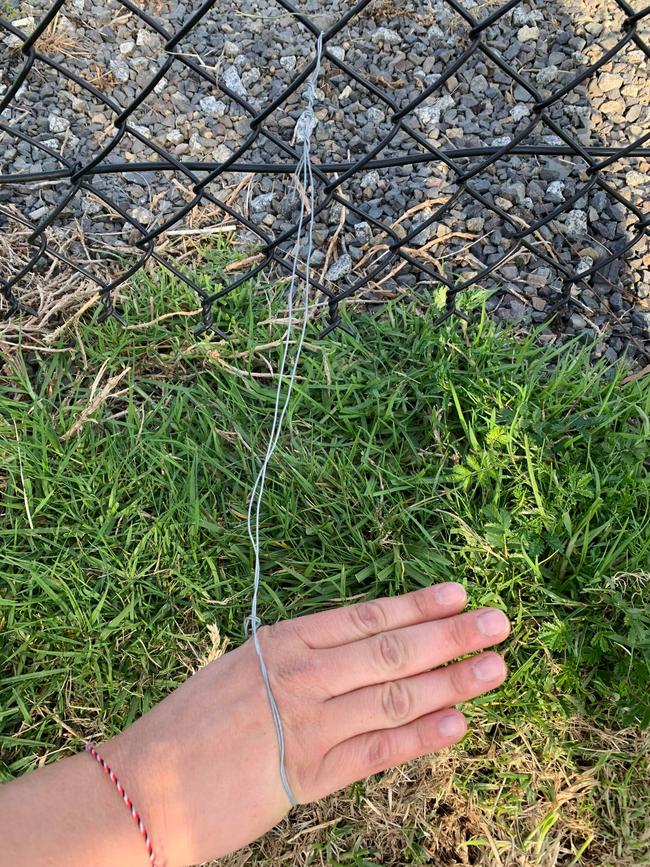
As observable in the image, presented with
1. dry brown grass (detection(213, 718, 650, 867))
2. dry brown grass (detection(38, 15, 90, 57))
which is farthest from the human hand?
dry brown grass (detection(38, 15, 90, 57))

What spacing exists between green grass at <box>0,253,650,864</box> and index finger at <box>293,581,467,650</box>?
163 mm

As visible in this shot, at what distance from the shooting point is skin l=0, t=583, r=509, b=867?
1.41m

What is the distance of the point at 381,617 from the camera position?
63.4 inches

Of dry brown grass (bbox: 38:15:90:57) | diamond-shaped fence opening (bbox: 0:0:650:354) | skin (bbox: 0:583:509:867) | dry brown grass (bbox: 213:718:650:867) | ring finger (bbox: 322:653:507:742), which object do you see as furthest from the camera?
dry brown grass (bbox: 38:15:90:57)

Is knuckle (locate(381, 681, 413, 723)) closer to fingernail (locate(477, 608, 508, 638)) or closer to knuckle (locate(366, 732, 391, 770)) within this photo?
knuckle (locate(366, 732, 391, 770))

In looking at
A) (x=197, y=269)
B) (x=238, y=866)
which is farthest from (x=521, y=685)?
(x=197, y=269)

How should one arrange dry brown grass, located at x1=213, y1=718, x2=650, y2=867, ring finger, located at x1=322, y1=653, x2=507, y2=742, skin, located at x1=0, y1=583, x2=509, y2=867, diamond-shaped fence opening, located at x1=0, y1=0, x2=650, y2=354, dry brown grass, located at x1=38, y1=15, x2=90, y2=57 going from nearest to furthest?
skin, located at x1=0, y1=583, x2=509, y2=867 → ring finger, located at x1=322, y1=653, x2=507, y2=742 → dry brown grass, located at x1=213, y1=718, x2=650, y2=867 → diamond-shaped fence opening, located at x1=0, y1=0, x2=650, y2=354 → dry brown grass, located at x1=38, y1=15, x2=90, y2=57

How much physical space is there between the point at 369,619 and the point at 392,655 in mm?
97

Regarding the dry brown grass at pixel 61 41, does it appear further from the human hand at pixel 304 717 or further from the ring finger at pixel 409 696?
the ring finger at pixel 409 696

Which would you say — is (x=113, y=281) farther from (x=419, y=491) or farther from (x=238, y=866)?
(x=238, y=866)

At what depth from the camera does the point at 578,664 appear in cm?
170

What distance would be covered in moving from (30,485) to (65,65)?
155 centimetres

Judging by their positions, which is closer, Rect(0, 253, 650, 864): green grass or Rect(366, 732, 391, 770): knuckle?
Rect(366, 732, 391, 770): knuckle

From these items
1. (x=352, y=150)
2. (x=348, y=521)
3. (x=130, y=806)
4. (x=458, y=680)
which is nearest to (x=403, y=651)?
(x=458, y=680)
